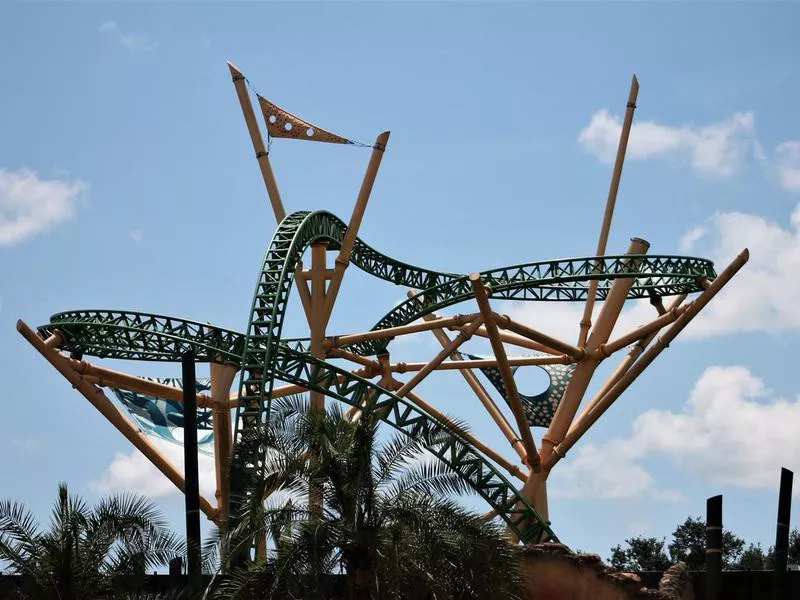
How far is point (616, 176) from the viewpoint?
29844 millimetres

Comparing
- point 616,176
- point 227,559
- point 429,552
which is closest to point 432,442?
point 429,552

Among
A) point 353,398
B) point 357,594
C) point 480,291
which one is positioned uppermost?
point 480,291

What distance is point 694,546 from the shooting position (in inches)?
1640

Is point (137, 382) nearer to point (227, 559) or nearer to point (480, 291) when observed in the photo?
point (480, 291)

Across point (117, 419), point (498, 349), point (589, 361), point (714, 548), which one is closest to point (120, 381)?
point (117, 419)

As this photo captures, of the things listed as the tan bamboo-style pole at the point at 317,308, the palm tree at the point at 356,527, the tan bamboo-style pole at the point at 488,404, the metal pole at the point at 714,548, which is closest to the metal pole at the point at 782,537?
the metal pole at the point at 714,548

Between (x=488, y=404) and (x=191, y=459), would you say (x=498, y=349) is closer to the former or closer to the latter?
(x=488, y=404)

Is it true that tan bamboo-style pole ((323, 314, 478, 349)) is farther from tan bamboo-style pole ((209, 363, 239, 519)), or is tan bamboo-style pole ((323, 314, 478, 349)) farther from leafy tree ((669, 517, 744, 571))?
leafy tree ((669, 517, 744, 571))

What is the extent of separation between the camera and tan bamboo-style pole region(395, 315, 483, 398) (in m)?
26.9

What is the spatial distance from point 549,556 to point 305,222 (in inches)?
420

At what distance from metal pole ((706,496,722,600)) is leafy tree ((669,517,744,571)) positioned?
22229 mm

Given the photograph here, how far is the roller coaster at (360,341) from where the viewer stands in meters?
25.1

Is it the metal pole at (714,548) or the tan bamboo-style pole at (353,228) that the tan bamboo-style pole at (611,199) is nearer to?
the tan bamboo-style pole at (353,228)

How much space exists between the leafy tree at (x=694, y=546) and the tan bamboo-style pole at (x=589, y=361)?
15033mm
